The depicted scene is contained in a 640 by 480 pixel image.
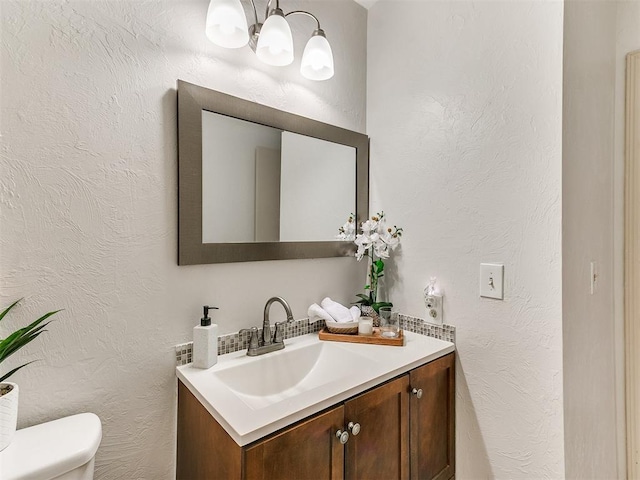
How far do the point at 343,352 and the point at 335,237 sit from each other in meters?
0.51

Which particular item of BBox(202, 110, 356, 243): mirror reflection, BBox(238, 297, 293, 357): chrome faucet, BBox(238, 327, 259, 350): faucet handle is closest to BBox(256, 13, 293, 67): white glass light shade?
BBox(202, 110, 356, 243): mirror reflection

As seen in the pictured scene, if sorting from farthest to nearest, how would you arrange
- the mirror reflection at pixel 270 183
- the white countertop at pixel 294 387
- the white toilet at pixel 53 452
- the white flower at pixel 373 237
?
the white flower at pixel 373 237 → the mirror reflection at pixel 270 183 → the white countertop at pixel 294 387 → the white toilet at pixel 53 452

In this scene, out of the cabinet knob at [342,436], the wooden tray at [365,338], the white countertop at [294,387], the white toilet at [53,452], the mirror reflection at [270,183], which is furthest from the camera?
the wooden tray at [365,338]

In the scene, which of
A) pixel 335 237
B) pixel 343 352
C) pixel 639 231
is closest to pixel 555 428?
pixel 343 352

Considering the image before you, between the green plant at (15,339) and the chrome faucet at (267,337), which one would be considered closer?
the green plant at (15,339)

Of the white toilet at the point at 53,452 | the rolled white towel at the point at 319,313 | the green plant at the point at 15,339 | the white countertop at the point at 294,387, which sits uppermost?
the green plant at the point at 15,339

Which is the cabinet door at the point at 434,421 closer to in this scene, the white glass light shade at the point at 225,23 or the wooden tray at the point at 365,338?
the wooden tray at the point at 365,338

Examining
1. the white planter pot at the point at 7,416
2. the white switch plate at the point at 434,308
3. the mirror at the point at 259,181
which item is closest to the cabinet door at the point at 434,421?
the white switch plate at the point at 434,308

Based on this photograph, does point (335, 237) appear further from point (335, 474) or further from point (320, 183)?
point (335, 474)

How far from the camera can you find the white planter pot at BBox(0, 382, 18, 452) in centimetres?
70

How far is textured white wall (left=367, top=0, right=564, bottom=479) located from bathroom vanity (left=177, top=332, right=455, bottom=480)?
0.53ft

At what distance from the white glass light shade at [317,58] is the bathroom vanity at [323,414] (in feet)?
3.55

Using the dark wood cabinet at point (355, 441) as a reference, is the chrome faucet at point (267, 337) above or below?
above

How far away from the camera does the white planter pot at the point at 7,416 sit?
0.70 m
